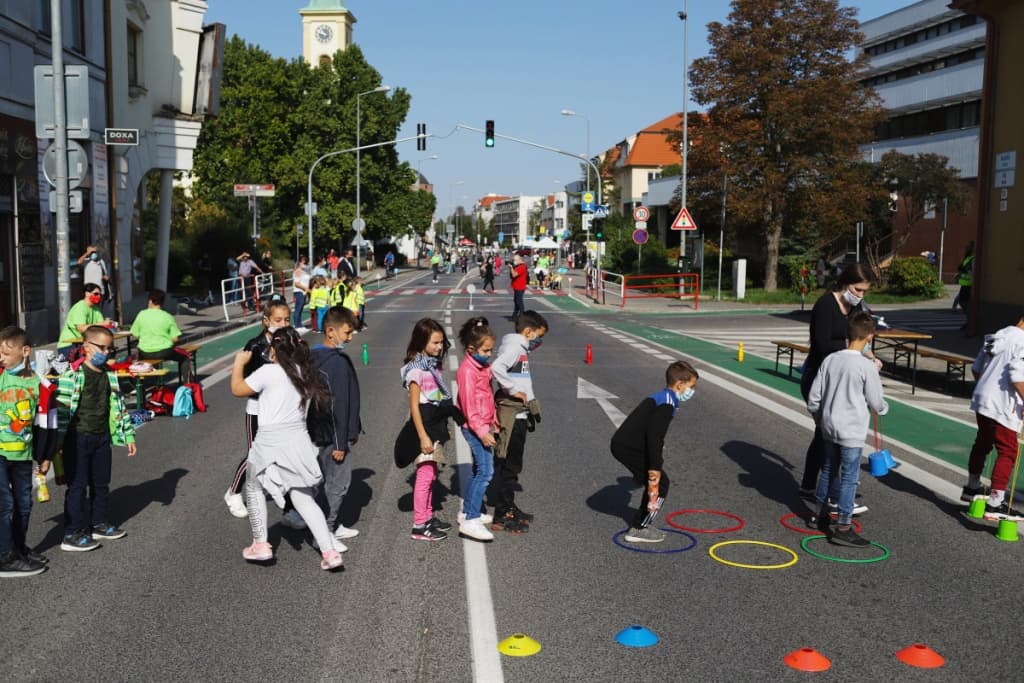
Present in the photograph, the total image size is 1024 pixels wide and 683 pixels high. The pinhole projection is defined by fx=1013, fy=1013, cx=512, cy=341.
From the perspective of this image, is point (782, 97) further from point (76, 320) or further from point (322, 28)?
point (322, 28)

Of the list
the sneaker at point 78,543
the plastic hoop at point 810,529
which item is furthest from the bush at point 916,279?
the sneaker at point 78,543

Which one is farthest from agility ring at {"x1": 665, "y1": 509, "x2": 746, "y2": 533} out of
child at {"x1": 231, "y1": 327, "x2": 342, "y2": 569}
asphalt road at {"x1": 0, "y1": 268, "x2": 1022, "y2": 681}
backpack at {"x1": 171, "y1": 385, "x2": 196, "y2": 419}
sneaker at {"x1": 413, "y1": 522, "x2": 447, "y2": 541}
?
backpack at {"x1": 171, "y1": 385, "x2": 196, "y2": 419}

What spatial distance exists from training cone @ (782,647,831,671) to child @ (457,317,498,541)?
8.05ft

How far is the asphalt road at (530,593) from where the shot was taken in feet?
Answer: 15.6

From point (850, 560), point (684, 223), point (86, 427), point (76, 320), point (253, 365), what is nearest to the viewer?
point (850, 560)

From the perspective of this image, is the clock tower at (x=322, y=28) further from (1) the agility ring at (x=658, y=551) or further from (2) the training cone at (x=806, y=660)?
(2) the training cone at (x=806, y=660)

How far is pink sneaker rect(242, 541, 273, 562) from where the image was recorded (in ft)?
20.4

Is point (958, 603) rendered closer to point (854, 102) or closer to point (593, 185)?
point (854, 102)

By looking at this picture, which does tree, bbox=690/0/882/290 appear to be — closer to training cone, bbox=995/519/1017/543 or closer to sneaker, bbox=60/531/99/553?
training cone, bbox=995/519/1017/543

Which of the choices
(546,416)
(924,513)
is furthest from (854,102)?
(924,513)

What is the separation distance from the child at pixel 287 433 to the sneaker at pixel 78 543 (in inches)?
49.8

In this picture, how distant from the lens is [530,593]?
572 cm

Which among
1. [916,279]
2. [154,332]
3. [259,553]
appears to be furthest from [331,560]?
[916,279]

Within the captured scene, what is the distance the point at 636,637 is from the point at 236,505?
3.63m
